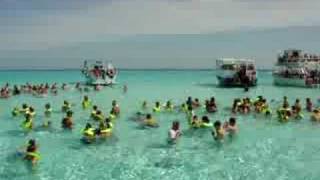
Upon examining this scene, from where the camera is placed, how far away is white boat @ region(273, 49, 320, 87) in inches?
2741

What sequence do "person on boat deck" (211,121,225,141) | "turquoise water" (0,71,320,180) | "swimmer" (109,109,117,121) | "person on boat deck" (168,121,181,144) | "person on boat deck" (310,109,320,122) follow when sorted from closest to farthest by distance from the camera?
"turquoise water" (0,71,320,180)
"person on boat deck" (168,121,181,144)
"person on boat deck" (211,121,225,141)
"person on boat deck" (310,109,320,122)
"swimmer" (109,109,117,121)

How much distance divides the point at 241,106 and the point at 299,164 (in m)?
16.1

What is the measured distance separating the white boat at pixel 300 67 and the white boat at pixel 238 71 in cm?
414

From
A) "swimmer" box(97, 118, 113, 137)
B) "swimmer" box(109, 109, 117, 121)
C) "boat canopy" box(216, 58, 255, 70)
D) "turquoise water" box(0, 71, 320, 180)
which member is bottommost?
"turquoise water" box(0, 71, 320, 180)

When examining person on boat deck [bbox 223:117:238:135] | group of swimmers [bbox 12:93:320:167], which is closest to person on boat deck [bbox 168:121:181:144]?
group of swimmers [bbox 12:93:320:167]

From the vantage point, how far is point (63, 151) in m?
24.6

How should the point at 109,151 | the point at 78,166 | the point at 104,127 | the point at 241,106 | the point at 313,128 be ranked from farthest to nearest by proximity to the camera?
the point at 241,106 → the point at 313,128 → the point at 104,127 → the point at 109,151 → the point at 78,166

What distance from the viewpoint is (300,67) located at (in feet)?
229

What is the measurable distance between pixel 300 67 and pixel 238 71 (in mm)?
Answer: 7499

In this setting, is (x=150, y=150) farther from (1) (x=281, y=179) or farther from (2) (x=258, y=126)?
(2) (x=258, y=126)

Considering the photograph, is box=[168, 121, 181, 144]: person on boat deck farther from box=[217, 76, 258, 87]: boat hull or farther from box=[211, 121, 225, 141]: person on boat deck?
box=[217, 76, 258, 87]: boat hull

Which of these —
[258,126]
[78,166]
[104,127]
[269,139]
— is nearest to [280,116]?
[258,126]

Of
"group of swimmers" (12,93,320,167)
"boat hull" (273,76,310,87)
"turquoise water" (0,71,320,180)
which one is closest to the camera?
"turquoise water" (0,71,320,180)

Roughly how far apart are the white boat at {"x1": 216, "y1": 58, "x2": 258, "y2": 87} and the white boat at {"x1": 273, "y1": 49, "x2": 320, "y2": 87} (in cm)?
414
